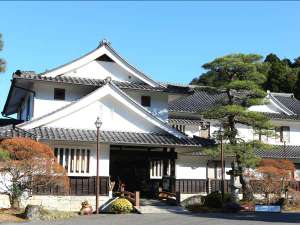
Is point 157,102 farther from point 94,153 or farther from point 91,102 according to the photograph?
point 94,153

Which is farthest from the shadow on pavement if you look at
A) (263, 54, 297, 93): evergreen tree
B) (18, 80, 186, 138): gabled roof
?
(263, 54, 297, 93): evergreen tree

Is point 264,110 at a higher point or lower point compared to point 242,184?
higher

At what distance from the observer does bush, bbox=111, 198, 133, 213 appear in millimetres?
21734

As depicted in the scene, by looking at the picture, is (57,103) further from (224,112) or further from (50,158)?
(224,112)

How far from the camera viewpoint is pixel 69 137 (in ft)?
74.5

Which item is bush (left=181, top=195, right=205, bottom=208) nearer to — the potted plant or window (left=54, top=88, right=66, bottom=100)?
the potted plant

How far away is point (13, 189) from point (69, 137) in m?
4.11

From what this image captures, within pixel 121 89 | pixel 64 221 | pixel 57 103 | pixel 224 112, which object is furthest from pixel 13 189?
pixel 224 112

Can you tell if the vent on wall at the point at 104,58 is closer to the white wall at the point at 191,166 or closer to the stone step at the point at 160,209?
the white wall at the point at 191,166

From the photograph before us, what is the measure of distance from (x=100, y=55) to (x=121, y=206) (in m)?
10.0

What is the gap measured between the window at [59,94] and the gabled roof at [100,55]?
888 mm

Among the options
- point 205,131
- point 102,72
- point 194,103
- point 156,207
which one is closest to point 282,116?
point 205,131

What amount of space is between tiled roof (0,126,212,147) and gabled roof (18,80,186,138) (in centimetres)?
35

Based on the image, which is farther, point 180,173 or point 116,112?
point 180,173
